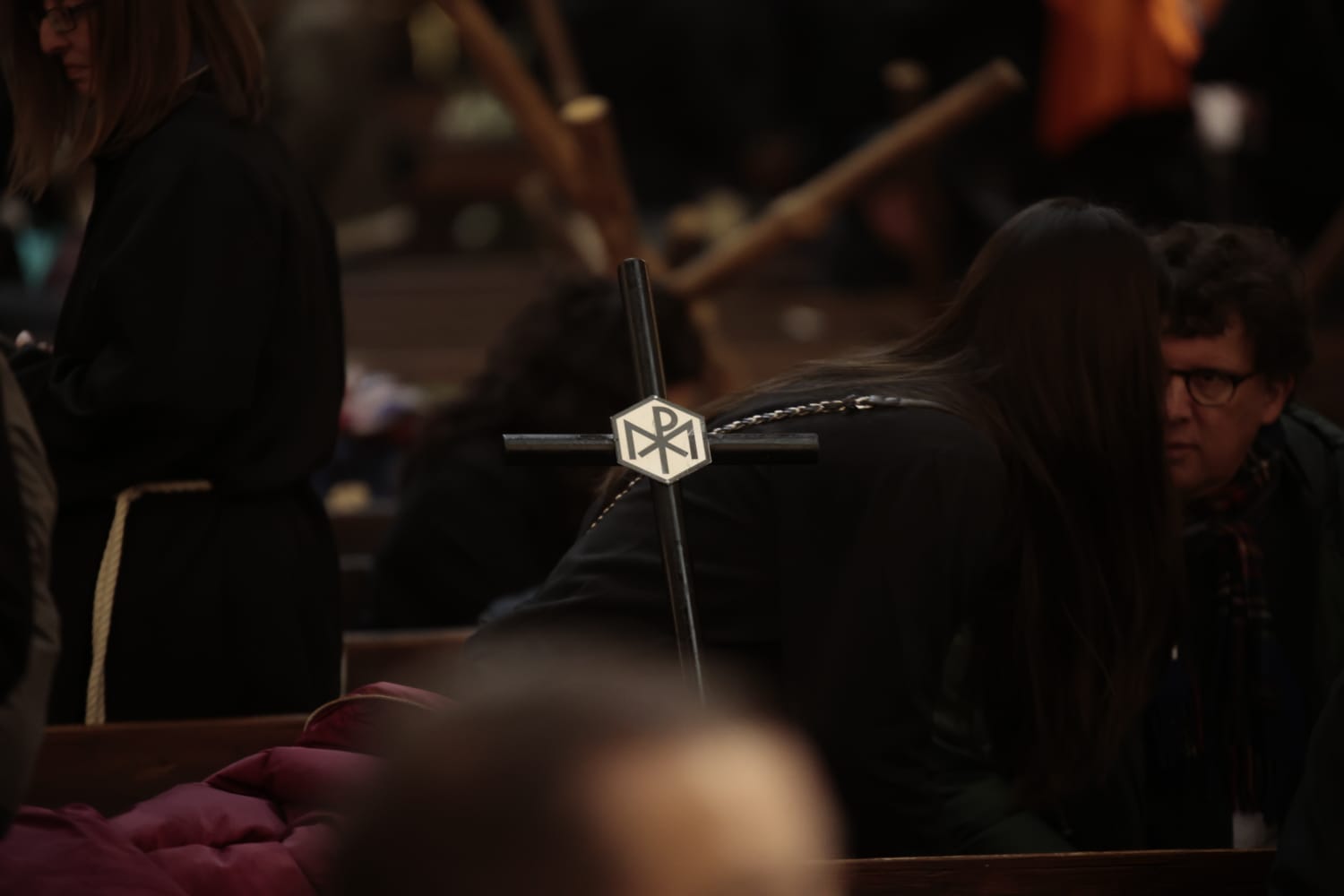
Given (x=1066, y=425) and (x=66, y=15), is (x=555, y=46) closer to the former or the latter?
(x=66, y=15)

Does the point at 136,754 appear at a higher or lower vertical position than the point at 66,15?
lower

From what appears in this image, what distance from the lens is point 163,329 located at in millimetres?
2721

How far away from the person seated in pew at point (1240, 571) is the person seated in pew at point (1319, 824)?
0.86 metres

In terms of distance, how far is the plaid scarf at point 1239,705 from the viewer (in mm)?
2916

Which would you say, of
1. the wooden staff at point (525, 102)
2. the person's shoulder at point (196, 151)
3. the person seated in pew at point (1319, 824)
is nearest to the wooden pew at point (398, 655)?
the person's shoulder at point (196, 151)

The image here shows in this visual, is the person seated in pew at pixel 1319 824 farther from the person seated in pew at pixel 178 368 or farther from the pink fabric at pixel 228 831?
the person seated in pew at pixel 178 368

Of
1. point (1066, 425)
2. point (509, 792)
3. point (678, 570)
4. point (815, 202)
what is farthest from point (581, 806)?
point (815, 202)

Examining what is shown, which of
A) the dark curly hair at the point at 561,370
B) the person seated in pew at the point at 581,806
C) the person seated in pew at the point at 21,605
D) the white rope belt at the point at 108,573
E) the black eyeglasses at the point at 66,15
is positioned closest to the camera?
the person seated in pew at the point at 581,806

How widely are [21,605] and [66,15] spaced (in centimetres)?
128

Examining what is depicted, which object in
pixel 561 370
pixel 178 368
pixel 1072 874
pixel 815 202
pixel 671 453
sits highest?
pixel 815 202

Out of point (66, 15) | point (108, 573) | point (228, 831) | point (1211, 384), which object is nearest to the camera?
point (228, 831)

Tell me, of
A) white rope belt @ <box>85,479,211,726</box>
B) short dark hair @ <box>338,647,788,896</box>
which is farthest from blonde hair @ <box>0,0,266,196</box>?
short dark hair @ <box>338,647,788,896</box>

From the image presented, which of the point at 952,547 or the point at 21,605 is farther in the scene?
the point at 952,547

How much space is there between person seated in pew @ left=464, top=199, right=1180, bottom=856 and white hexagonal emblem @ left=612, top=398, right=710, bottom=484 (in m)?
0.27
